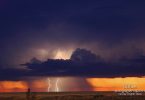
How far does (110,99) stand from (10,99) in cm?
2671

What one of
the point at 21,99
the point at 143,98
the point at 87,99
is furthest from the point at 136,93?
the point at 21,99

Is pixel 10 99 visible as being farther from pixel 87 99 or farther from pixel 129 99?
pixel 129 99

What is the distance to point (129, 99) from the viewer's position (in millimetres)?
96938

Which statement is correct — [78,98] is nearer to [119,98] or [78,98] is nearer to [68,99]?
[68,99]

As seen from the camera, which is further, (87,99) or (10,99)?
(10,99)

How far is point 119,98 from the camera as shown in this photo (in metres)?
100

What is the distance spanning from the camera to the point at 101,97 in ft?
332

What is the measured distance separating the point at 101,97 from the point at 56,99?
447 inches

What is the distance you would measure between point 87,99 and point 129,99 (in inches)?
419

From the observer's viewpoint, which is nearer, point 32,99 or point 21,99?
point 32,99

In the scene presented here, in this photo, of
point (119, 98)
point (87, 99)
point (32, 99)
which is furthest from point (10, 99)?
point (119, 98)

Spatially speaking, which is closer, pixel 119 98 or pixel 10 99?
pixel 119 98

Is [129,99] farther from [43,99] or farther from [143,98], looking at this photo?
[43,99]

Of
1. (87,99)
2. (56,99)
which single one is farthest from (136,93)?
(56,99)
